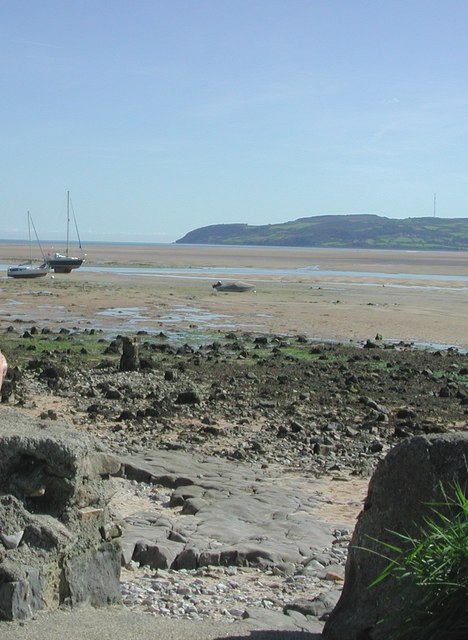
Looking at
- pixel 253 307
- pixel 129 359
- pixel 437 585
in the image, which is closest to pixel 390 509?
pixel 437 585

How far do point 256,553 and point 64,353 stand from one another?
1564 cm

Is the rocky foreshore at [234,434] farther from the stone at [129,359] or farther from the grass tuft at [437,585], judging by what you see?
the grass tuft at [437,585]

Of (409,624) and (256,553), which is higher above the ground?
(409,624)

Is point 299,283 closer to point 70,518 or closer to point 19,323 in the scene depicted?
point 19,323

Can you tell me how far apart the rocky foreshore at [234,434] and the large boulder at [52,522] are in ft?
1.99

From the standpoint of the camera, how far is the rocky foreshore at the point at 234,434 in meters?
8.53

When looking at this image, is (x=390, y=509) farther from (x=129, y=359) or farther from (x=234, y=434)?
(x=129, y=359)

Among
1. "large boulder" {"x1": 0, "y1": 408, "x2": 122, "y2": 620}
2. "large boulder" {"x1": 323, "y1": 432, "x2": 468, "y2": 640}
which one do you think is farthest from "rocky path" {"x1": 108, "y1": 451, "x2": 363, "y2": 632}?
"large boulder" {"x1": 323, "y1": 432, "x2": 468, "y2": 640}

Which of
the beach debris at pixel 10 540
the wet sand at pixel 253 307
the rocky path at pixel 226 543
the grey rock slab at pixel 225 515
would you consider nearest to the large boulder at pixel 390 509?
the rocky path at pixel 226 543

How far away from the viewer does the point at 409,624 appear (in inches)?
202

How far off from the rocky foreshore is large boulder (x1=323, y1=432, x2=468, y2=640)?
96cm

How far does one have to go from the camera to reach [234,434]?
615 inches

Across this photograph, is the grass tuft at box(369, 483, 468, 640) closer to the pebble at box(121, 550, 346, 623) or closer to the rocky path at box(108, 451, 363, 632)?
the rocky path at box(108, 451, 363, 632)

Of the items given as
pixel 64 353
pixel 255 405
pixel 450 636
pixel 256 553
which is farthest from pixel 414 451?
pixel 64 353
